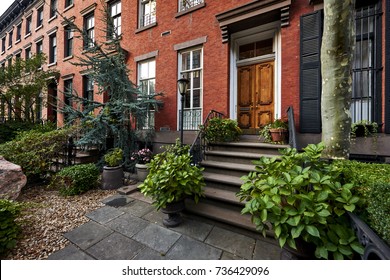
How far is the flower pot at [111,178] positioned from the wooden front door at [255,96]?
4.52 metres

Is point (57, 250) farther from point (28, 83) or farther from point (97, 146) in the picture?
point (28, 83)

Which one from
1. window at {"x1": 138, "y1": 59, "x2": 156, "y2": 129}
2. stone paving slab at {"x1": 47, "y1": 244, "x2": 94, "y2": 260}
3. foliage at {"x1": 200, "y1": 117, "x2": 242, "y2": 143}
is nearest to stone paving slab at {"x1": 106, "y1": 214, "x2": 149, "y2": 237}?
stone paving slab at {"x1": 47, "y1": 244, "x2": 94, "y2": 260}

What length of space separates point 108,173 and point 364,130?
22.6 ft

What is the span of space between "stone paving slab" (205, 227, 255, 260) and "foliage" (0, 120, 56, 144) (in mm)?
10068

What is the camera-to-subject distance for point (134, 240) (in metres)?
2.95

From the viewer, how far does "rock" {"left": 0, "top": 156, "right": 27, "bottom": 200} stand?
164 inches

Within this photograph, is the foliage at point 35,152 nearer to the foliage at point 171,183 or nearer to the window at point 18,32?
the foliage at point 171,183

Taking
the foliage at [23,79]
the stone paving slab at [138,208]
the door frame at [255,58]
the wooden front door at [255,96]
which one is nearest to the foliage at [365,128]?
the door frame at [255,58]

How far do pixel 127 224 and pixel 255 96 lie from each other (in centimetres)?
567

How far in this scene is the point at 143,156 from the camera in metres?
6.25

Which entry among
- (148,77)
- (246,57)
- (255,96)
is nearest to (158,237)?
(255,96)

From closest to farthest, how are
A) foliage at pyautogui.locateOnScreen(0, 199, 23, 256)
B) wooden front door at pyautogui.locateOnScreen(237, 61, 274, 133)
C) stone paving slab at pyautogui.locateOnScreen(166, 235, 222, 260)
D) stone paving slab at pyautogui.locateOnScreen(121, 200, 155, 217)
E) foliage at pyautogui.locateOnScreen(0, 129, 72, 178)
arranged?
stone paving slab at pyautogui.locateOnScreen(166, 235, 222, 260) → foliage at pyautogui.locateOnScreen(0, 199, 23, 256) → stone paving slab at pyautogui.locateOnScreen(121, 200, 155, 217) → foliage at pyautogui.locateOnScreen(0, 129, 72, 178) → wooden front door at pyautogui.locateOnScreen(237, 61, 274, 133)

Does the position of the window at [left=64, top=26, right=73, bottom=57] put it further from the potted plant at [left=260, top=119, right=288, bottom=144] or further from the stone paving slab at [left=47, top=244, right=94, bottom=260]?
the potted plant at [left=260, top=119, right=288, bottom=144]

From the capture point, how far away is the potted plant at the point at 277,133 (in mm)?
4645
